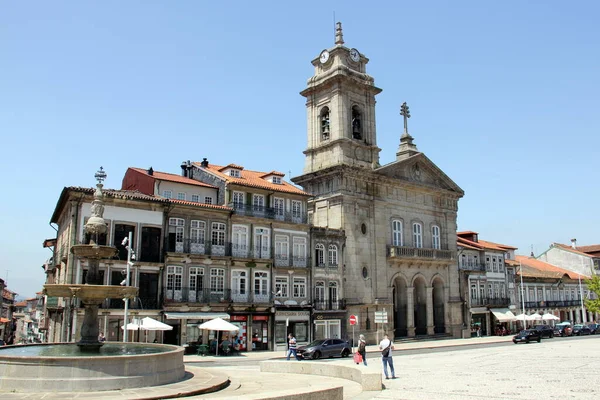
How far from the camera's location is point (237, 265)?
3816 cm

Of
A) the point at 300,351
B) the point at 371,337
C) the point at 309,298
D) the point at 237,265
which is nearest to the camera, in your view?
the point at 300,351

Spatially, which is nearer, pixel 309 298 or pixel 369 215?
pixel 309 298

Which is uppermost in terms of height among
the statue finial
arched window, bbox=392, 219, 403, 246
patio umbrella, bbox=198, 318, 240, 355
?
the statue finial

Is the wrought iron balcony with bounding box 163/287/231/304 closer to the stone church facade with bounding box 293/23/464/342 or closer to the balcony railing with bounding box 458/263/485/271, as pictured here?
the stone church facade with bounding box 293/23/464/342

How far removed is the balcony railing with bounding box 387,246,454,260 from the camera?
1884 inches

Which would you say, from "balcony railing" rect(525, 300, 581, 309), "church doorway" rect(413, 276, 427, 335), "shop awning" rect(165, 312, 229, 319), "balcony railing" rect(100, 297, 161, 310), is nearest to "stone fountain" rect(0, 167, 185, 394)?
"balcony railing" rect(100, 297, 161, 310)

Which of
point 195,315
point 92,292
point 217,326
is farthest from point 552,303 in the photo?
Answer: point 92,292

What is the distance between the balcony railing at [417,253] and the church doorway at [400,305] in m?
2.44

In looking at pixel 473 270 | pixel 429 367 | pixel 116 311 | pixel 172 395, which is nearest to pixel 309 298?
pixel 116 311

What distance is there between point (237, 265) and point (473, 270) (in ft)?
94.3

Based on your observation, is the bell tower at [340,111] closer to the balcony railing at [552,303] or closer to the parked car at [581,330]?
the parked car at [581,330]

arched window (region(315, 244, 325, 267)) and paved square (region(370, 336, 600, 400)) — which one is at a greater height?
arched window (region(315, 244, 325, 267))

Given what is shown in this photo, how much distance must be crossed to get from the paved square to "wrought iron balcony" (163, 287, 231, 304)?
1373 centimetres

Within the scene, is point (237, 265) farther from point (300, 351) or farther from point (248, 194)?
point (300, 351)
